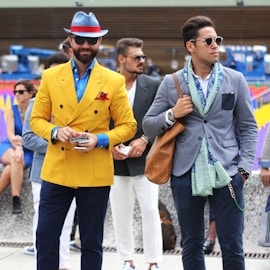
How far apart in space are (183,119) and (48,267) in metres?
1.27

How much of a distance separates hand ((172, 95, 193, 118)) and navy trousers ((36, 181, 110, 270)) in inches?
27.7

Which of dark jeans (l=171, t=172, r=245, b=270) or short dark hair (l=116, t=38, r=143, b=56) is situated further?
short dark hair (l=116, t=38, r=143, b=56)

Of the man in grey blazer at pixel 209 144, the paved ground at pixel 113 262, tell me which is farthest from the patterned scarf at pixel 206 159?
the paved ground at pixel 113 262

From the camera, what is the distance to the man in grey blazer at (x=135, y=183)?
19.6 feet

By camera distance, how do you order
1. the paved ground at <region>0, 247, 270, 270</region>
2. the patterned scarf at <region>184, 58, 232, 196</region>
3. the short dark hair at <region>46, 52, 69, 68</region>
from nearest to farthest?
the patterned scarf at <region>184, 58, 232, 196</region>, the short dark hair at <region>46, 52, 69, 68</region>, the paved ground at <region>0, 247, 270, 270</region>

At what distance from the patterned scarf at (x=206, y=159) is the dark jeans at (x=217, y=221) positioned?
0.07 metres

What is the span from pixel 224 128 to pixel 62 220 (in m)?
1.17

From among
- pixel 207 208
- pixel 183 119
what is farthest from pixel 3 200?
pixel 183 119

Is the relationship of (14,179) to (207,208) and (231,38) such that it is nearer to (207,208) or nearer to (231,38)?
(207,208)

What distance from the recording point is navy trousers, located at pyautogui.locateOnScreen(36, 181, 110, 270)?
477cm

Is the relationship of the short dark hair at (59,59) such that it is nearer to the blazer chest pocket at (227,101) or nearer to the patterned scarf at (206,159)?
the patterned scarf at (206,159)

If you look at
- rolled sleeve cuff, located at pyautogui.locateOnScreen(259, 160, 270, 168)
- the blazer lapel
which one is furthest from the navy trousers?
rolled sleeve cuff, located at pyautogui.locateOnScreen(259, 160, 270, 168)

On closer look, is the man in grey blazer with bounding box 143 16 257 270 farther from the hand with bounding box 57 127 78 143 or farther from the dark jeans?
the hand with bounding box 57 127 78 143

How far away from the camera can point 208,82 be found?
460 centimetres
